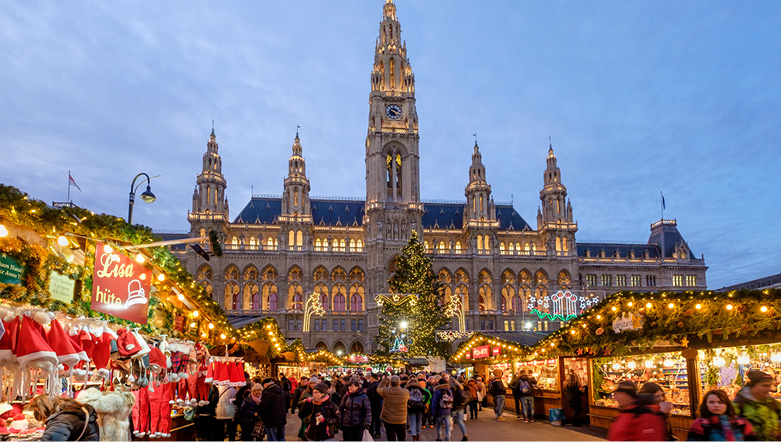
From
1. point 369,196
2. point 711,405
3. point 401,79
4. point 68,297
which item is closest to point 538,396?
point 711,405

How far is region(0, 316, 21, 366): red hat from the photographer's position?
6.76m

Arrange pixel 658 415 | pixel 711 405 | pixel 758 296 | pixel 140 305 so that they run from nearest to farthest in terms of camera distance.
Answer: pixel 658 415 < pixel 711 405 < pixel 140 305 < pixel 758 296

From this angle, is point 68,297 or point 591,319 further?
point 591,319

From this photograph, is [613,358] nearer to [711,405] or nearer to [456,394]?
[456,394]

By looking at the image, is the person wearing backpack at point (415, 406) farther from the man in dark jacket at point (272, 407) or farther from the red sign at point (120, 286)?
the red sign at point (120, 286)

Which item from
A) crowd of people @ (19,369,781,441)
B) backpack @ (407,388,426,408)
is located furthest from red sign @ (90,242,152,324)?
backpack @ (407,388,426,408)

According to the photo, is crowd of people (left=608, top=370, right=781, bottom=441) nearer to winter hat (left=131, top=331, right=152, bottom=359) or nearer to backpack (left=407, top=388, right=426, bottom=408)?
winter hat (left=131, top=331, right=152, bottom=359)

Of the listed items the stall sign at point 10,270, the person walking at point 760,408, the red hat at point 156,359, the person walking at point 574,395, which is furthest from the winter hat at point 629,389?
the person walking at point 574,395

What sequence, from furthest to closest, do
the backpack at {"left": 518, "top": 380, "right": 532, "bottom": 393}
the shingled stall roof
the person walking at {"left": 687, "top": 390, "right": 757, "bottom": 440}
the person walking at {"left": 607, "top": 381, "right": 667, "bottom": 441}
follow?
the shingled stall roof
the backpack at {"left": 518, "top": 380, "right": 532, "bottom": 393}
the person walking at {"left": 687, "top": 390, "right": 757, "bottom": 440}
the person walking at {"left": 607, "top": 381, "right": 667, "bottom": 441}

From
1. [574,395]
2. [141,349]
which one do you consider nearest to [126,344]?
[141,349]

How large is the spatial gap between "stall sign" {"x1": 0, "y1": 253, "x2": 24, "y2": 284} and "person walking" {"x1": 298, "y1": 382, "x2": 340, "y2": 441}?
525 centimetres

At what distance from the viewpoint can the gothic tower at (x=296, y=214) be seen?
64.4 metres

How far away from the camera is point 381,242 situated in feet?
205

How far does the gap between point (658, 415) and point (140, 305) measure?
7.94 meters
